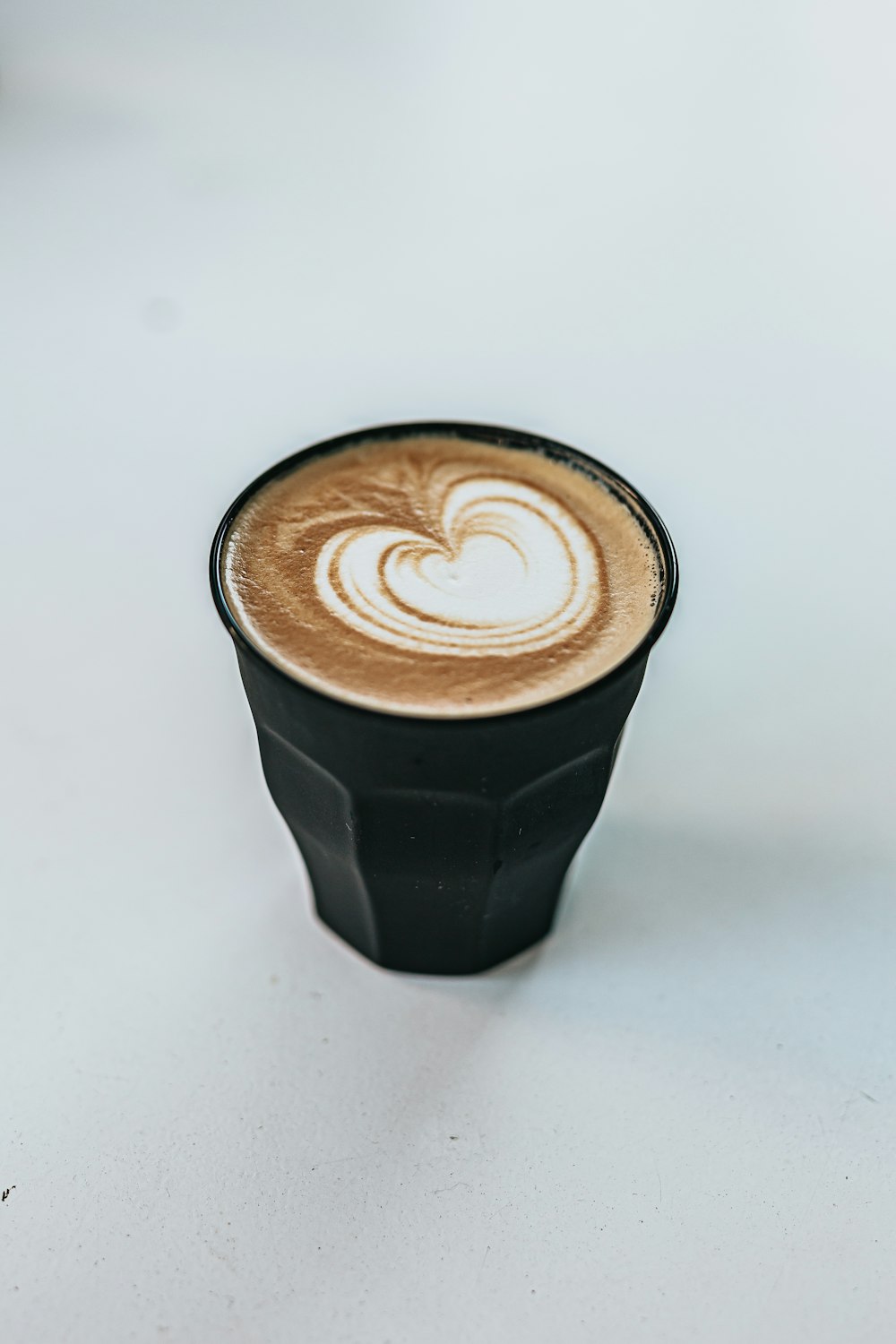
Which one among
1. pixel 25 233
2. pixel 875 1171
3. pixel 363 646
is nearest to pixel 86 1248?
pixel 363 646

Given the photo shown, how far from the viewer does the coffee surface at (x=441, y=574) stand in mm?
902

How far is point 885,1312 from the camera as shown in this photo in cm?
89

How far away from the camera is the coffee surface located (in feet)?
2.96

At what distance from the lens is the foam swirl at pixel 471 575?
37.0 inches

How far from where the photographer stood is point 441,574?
100 centimetres

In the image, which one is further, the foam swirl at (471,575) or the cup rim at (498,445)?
the foam swirl at (471,575)

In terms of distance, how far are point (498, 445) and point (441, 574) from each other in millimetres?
188

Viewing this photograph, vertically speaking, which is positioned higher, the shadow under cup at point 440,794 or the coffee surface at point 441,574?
the coffee surface at point 441,574

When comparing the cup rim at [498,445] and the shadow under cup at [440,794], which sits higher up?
the cup rim at [498,445]

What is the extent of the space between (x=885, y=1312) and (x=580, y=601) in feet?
1.83

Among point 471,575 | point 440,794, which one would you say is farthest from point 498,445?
point 440,794

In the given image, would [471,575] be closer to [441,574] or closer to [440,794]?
[441,574]

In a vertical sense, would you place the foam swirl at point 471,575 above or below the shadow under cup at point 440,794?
above

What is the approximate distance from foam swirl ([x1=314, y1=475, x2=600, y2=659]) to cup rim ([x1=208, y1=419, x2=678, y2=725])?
0.05 meters
